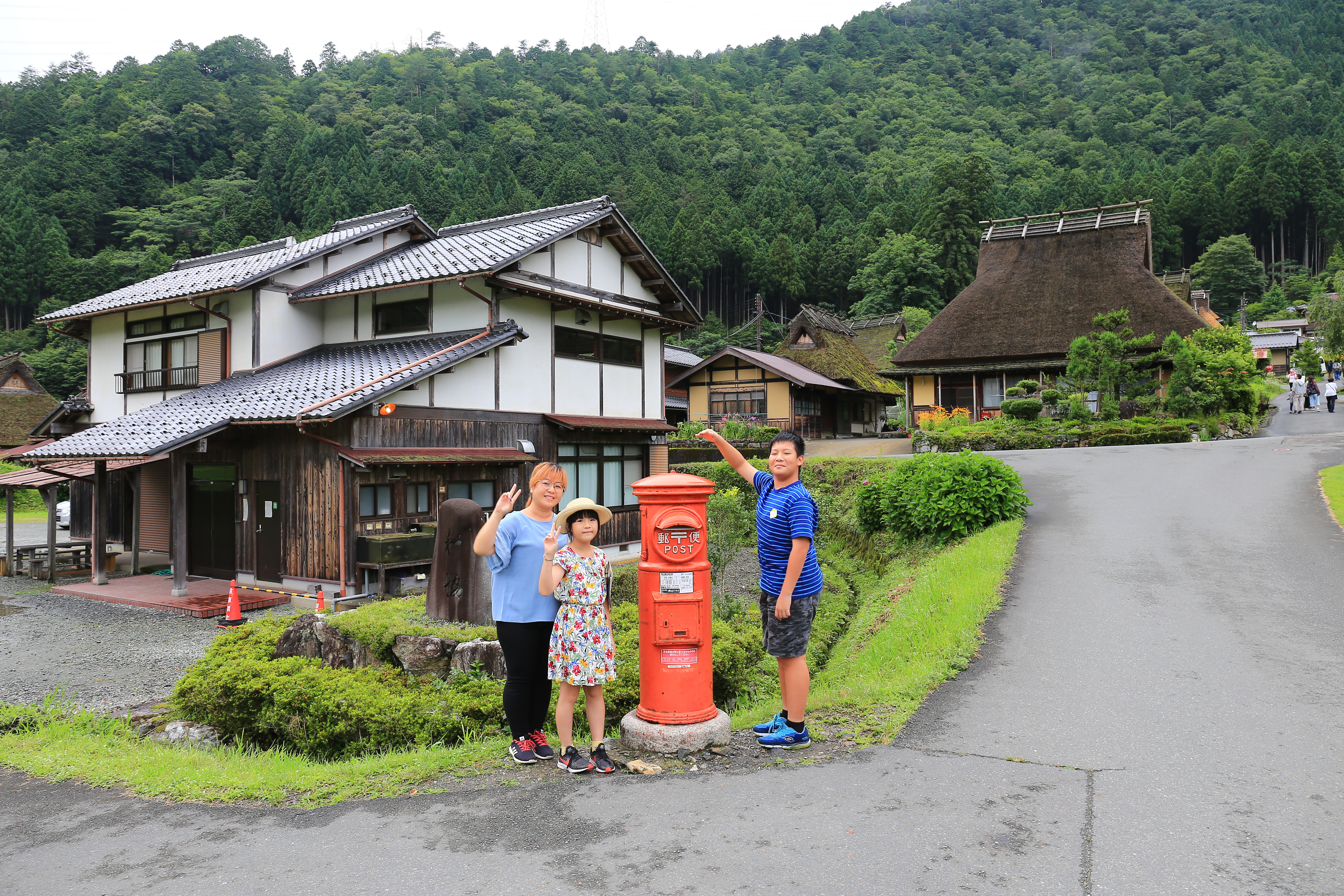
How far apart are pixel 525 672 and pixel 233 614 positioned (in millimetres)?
8892

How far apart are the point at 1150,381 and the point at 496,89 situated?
257ft

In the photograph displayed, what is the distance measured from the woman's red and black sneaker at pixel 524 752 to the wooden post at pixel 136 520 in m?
14.6

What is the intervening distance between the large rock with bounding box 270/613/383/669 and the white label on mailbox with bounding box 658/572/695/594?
379 centimetres

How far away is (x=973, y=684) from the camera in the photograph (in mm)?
6215

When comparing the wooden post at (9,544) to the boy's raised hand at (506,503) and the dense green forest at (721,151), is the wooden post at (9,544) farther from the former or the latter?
the dense green forest at (721,151)

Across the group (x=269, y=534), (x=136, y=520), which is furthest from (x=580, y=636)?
(x=136, y=520)

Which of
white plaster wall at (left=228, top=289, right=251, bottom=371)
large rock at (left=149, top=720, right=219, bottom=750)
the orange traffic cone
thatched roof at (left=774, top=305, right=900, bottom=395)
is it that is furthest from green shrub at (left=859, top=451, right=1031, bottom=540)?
thatched roof at (left=774, top=305, right=900, bottom=395)

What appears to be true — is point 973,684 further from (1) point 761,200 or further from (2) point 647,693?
(1) point 761,200

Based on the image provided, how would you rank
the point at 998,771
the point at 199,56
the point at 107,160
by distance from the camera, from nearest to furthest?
the point at 998,771
the point at 107,160
the point at 199,56

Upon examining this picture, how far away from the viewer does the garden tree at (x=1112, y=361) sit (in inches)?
980

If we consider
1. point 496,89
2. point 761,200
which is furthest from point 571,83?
point 761,200

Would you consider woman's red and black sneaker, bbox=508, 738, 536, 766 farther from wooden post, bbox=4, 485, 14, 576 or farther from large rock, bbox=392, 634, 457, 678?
wooden post, bbox=4, 485, 14, 576

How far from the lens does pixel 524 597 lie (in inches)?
189

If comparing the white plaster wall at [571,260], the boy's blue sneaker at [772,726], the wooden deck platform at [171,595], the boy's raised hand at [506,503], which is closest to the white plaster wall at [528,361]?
the white plaster wall at [571,260]
